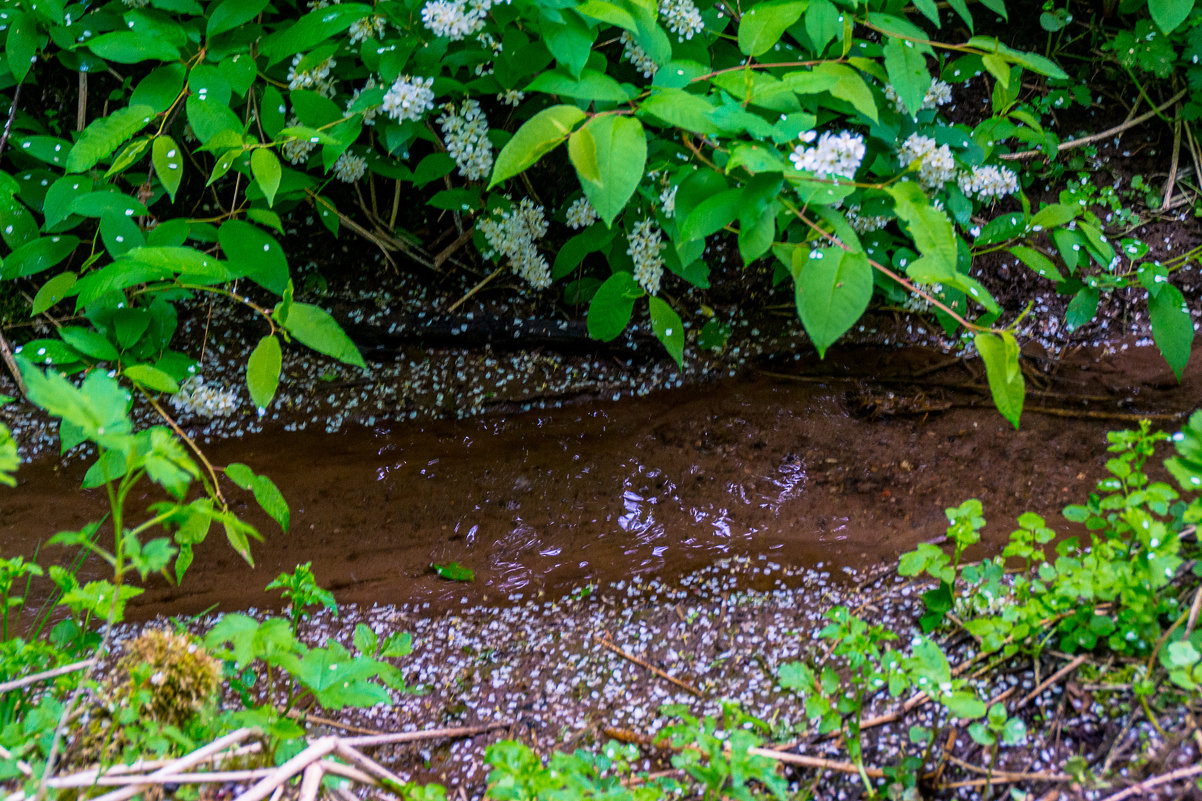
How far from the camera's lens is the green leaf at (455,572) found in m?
1.96

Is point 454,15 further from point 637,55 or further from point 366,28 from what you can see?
point 637,55

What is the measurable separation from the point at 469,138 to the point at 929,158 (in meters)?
1.11

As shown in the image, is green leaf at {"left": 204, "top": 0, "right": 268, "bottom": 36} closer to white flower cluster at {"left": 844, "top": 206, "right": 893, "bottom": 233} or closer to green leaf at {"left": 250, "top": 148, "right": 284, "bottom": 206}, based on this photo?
green leaf at {"left": 250, "top": 148, "right": 284, "bottom": 206}

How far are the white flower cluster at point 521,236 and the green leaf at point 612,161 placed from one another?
1.04m

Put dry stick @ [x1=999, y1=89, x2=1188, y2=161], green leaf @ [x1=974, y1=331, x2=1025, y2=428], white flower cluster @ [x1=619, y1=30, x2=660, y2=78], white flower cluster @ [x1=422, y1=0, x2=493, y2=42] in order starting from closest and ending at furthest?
1. green leaf @ [x1=974, y1=331, x2=1025, y2=428]
2. white flower cluster @ [x1=422, y1=0, x2=493, y2=42]
3. white flower cluster @ [x1=619, y1=30, x2=660, y2=78]
4. dry stick @ [x1=999, y1=89, x2=1188, y2=161]

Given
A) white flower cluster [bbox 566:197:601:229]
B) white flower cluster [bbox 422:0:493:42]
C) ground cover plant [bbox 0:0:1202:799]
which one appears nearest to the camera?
ground cover plant [bbox 0:0:1202:799]

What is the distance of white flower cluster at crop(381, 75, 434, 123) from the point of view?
1.67m

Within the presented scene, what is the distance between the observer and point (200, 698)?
1.10m

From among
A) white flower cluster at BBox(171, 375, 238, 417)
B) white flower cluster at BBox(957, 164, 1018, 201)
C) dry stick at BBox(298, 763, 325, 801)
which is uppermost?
white flower cluster at BBox(957, 164, 1018, 201)

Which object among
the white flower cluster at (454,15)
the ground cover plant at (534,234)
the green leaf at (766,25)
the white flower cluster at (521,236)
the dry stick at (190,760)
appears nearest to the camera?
the dry stick at (190,760)

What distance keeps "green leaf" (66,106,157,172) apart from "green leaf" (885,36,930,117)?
5.17 feet

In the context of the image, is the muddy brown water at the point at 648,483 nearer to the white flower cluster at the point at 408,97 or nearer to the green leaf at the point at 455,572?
the green leaf at the point at 455,572

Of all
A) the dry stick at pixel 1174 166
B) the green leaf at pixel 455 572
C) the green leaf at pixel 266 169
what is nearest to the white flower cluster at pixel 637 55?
the green leaf at pixel 266 169

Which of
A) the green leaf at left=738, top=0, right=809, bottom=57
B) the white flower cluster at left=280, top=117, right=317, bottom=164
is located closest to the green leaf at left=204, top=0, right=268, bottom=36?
the white flower cluster at left=280, top=117, right=317, bottom=164
